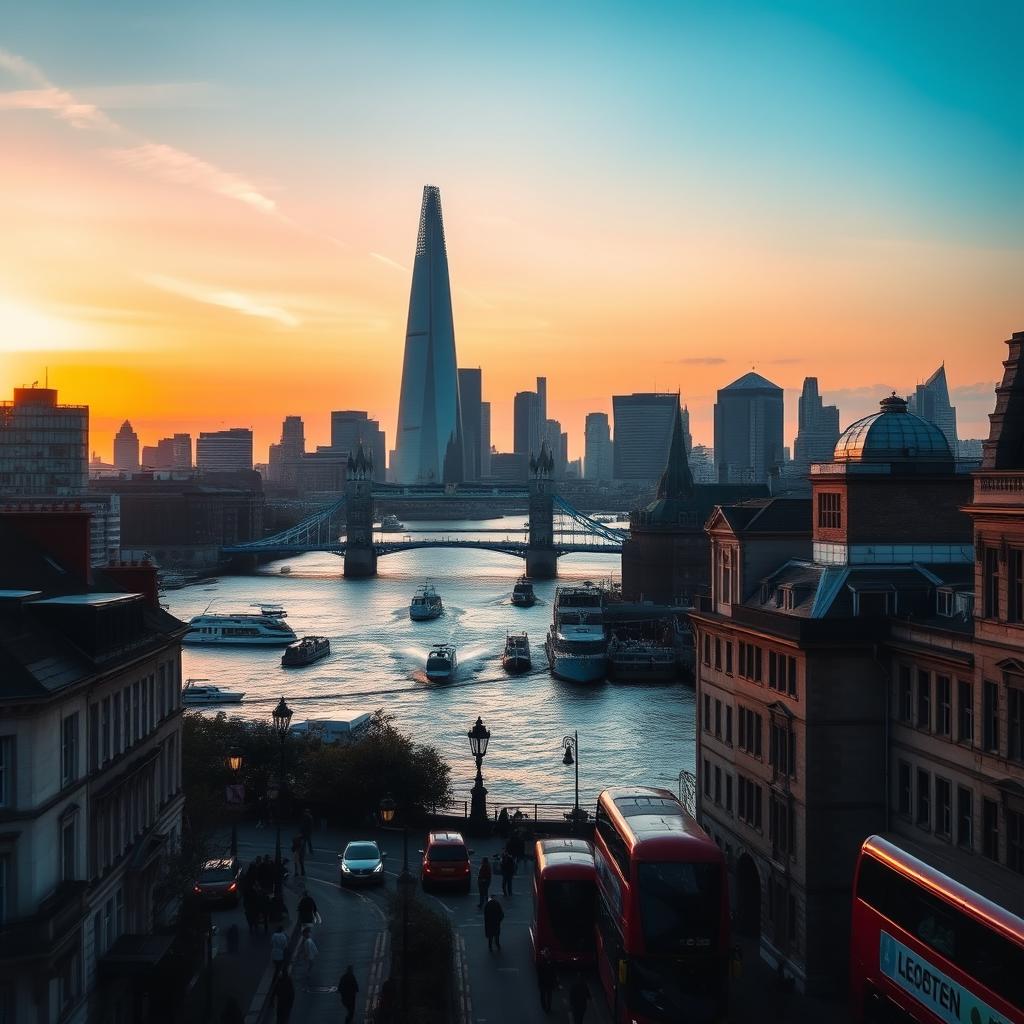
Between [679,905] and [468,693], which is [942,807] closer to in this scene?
[679,905]

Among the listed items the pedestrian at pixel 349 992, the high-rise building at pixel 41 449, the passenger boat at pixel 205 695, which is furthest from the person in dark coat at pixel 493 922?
the high-rise building at pixel 41 449

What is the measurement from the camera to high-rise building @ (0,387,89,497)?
13400 centimetres

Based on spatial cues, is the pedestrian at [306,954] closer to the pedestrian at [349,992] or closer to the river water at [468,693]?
the pedestrian at [349,992]

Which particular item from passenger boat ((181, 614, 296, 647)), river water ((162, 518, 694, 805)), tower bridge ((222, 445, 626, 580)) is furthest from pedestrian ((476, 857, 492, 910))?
tower bridge ((222, 445, 626, 580))

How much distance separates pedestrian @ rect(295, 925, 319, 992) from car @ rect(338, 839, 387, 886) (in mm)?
3229

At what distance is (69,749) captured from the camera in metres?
15.7

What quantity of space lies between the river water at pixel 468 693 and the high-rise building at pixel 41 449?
28672 mm

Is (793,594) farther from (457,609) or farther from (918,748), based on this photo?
(457,609)

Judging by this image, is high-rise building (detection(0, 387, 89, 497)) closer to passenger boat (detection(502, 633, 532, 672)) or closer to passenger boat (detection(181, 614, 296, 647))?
passenger boat (detection(181, 614, 296, 647))

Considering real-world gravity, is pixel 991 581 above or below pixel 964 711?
above

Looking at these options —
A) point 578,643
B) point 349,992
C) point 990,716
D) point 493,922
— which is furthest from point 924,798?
point 578,643

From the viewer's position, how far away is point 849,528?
73.5 feet

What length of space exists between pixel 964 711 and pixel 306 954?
993 cm

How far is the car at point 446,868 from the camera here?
23438 millimetres
